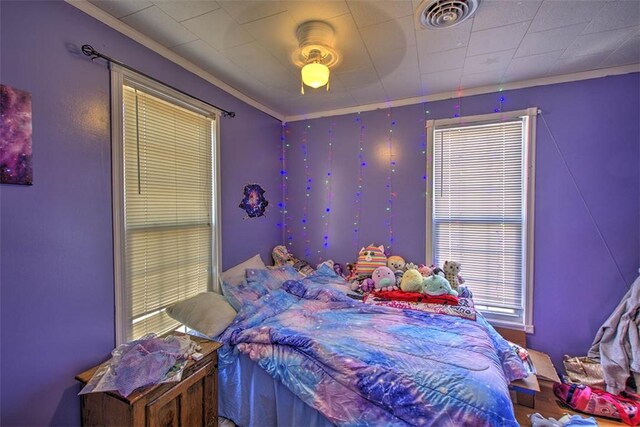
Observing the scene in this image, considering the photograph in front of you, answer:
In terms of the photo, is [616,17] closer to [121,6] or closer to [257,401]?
[121,6]

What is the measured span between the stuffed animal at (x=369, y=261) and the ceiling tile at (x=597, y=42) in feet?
6.89

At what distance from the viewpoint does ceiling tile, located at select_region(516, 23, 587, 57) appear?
173 centimetres

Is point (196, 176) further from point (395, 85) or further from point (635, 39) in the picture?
point (635, 39)

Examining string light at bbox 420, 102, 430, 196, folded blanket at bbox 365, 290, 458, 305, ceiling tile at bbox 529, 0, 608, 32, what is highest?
ceiling tile at bbox 529, 0, 608, 32

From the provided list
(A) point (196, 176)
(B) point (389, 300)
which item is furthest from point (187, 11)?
(B) point (389, 300)

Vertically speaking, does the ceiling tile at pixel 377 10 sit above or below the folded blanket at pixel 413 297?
above

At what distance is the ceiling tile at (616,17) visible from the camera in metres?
1.52

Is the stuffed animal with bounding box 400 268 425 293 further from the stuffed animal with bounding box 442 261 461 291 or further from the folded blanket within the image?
the stuffed animal with bounding box 442 261 461 291

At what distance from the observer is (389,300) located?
2.25 m

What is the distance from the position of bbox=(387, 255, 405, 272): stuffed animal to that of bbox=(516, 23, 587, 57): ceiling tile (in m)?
1.89

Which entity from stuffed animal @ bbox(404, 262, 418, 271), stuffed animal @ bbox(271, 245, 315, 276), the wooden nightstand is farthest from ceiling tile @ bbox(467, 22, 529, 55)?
the wooden nightstand

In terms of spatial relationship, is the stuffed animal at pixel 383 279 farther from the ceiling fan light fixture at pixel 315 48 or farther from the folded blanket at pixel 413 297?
the ceiling fan light fixture at pixel 315 48

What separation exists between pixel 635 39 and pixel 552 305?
80.0 inches

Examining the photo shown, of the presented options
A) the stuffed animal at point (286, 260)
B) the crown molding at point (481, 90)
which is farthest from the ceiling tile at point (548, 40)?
the stuffed animal at point (286, 260)
